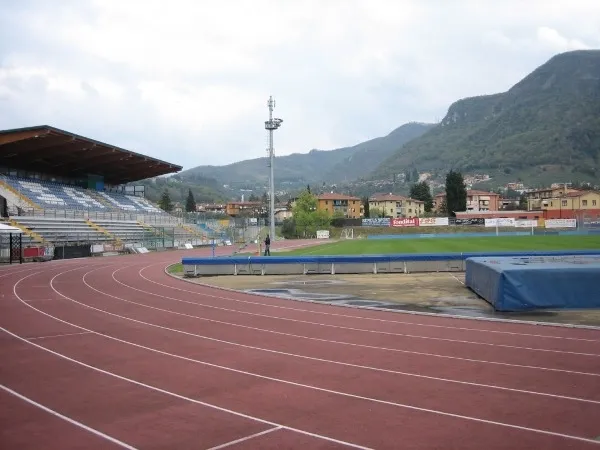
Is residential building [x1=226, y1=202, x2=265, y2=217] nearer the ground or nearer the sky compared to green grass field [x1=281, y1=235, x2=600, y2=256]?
nearer the sky

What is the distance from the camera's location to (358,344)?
11.2 meters

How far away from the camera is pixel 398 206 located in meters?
155

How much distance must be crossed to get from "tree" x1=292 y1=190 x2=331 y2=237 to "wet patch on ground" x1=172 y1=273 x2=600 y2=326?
6146 centimetres

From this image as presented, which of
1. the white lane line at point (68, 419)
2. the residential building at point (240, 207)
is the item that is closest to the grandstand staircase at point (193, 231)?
the white lane line at point (68, 419)

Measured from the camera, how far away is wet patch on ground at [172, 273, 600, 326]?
14664 mm

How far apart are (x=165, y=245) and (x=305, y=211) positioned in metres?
38.6

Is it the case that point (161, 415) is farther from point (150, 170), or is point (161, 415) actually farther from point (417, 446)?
point (150, 170)

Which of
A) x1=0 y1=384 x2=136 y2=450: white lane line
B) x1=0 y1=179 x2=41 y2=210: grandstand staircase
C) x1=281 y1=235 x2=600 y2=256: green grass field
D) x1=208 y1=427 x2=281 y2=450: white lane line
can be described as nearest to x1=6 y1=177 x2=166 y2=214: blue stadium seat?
x1=0 y1=179 x2=41 y2=210: grandstand staircase

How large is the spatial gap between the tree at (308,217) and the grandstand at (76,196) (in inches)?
836

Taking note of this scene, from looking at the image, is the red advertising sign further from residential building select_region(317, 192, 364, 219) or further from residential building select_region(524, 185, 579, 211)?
residential building select_region(317, 192, 364, 219)

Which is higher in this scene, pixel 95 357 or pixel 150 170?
pixel 150 170

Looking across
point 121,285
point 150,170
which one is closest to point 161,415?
point 121,285

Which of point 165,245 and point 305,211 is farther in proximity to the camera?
point 305,211

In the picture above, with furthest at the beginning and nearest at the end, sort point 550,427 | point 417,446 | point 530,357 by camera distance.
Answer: point 530,357
point 550,427
point 417,446
